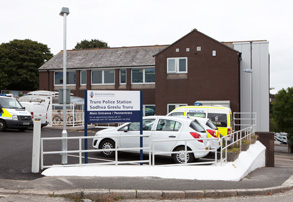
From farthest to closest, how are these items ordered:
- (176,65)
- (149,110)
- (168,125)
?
(149,110)
(176,65)
(168,125)

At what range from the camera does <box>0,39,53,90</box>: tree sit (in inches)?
2060

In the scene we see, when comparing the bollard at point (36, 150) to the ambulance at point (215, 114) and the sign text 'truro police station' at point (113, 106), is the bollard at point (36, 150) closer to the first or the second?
the sign text 'truro police station' at point (113, 106)

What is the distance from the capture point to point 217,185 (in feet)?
28.2

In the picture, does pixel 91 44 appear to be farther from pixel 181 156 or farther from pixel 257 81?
pixel 181 156

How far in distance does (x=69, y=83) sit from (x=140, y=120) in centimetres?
2426

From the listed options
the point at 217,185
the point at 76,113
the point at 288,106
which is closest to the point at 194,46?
the point at 76,113

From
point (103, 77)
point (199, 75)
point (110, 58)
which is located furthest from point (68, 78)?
point (199, 75)

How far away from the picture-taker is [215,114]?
1645 cm

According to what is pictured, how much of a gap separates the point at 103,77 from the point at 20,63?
2610 cm

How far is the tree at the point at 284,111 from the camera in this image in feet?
154

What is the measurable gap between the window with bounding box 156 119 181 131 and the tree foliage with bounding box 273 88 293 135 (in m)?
39.6

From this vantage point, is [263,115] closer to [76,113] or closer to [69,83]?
[76,113]

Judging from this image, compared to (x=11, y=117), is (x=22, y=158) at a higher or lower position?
lower

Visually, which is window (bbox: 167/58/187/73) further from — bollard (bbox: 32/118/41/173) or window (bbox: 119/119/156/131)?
bollard (bbox: 32/118/41/173)
